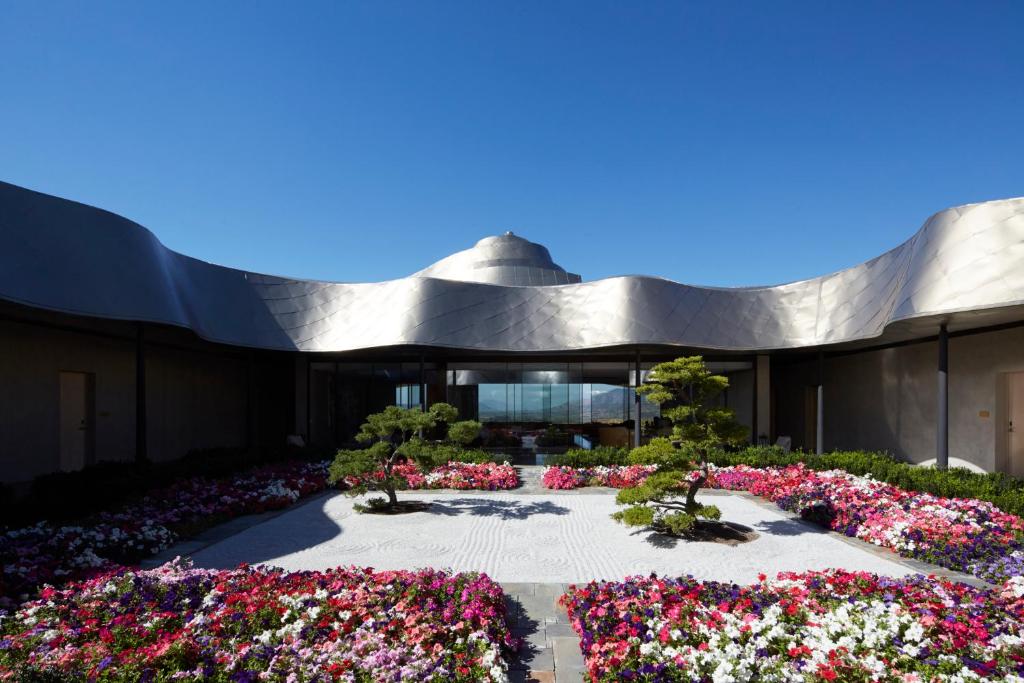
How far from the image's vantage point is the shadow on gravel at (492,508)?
10.8 metres

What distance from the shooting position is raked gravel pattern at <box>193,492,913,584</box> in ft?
24.6

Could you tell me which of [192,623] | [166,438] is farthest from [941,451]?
[166,438]

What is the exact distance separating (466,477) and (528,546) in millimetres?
5437

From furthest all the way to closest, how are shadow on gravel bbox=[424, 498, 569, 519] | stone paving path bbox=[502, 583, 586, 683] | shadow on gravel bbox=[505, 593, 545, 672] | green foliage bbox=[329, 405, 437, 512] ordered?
shadow on gravel bbox=[424, 498, 569, 519] → green foliage bbox=[329, 405, 437, 512] → shadow on gravel bbox=[505, 593, 545, 672] → stone paving path bbox=[502, 583, 586, 683]

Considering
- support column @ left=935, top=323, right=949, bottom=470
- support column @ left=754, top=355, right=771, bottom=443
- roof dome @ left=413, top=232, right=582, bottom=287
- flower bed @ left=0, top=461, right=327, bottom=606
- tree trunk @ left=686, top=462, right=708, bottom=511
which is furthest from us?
roof dome @ left=413, top=232, right=582, bottom=287

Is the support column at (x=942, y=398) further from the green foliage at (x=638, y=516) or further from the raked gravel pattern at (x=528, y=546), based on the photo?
the green foliage at (x=638, y=516)

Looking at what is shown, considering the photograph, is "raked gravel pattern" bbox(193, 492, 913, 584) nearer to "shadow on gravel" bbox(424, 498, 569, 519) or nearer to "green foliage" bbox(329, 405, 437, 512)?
"shadow on gravel" bbox(424, 498, 569, 519)

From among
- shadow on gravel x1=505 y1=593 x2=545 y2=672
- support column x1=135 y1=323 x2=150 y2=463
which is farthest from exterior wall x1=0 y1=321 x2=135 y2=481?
shadow on gravel x1=505 y1=593 x2=545 y2=672

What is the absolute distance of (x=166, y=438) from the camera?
1764 centimetres

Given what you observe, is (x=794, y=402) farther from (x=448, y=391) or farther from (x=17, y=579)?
(x=17, y=579)

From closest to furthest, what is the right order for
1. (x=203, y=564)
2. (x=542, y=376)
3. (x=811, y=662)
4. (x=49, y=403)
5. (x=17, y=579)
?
(x=811, y=662)
(x=17, y=579)
(x=203, y=564)
(x=49, y=403)
(x=542, y=376)

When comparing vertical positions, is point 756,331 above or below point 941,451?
above

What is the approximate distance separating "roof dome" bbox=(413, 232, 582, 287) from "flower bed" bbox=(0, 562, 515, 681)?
2304 centimetres

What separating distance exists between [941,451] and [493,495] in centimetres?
1087
